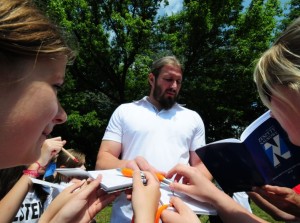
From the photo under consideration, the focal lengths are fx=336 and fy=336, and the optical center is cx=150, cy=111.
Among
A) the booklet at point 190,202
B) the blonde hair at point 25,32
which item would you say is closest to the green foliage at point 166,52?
the booklet at point 190,202

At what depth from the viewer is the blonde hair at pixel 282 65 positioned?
1577mm

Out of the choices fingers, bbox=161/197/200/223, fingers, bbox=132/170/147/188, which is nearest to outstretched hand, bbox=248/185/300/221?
fingers, bbox=161/197/200/223

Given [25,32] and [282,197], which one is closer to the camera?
[25,32]

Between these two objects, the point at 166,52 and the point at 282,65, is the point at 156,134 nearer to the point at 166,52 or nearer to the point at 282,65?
the point at 282,65

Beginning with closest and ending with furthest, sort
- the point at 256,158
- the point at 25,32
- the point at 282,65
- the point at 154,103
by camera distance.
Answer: the point at 25,32 < the point at 282,65 < the point at 256,158 < the point at 154,103

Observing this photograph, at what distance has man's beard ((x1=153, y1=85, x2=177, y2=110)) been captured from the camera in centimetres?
330

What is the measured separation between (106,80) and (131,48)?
276cm

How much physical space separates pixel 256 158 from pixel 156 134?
1.21 meters

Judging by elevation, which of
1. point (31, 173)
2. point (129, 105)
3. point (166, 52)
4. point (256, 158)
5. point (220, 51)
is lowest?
point (31, 173)

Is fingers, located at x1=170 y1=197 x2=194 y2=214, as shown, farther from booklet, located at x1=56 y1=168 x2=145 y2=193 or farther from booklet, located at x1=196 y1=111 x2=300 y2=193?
booklet, located at x1=196 y1=111 x2=300 y2=193

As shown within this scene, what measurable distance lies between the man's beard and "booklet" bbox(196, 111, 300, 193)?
4.33 ft

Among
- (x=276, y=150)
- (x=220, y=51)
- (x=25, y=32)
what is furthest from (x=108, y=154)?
(x=220, y=51)

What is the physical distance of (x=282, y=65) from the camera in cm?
160

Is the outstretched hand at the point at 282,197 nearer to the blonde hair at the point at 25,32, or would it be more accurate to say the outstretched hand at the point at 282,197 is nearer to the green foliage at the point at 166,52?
the blonde hair at the point at 25,32
